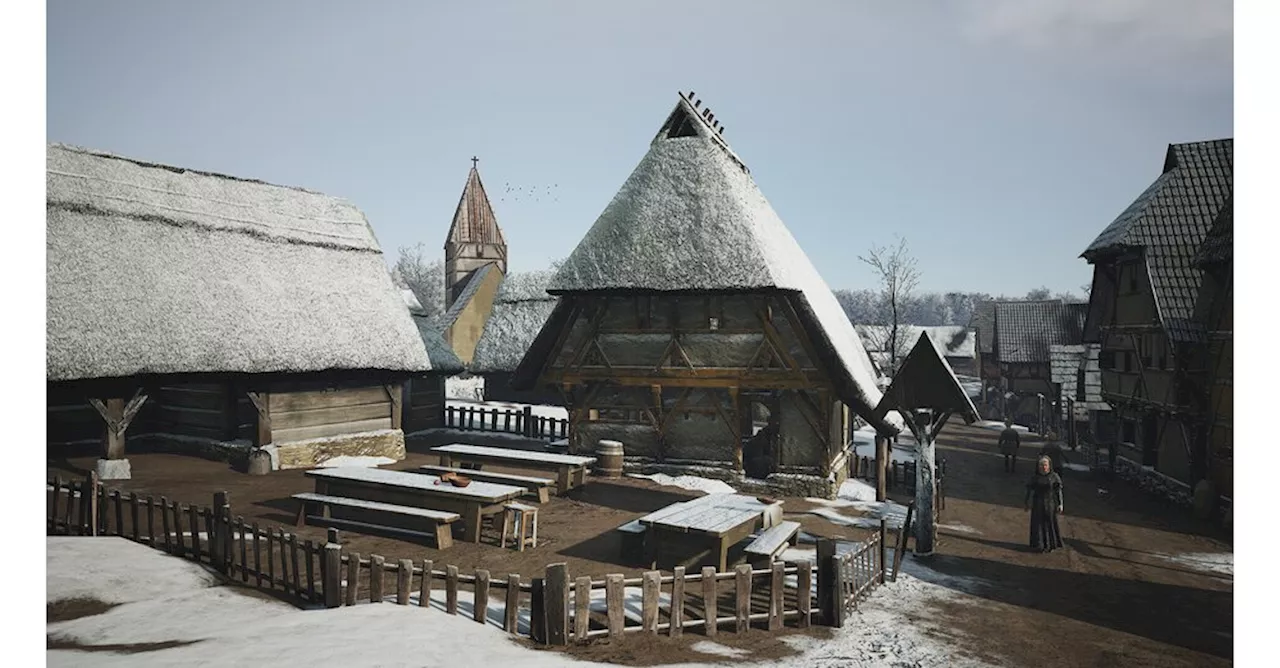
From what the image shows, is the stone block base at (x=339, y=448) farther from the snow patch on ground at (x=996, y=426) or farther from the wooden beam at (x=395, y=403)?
the snow patch on ground at (x=996, y=426)

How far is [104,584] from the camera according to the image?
21.6ft

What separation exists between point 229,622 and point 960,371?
155 feet

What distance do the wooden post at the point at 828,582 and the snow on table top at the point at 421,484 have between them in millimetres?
4695

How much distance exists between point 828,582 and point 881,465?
6744 mm

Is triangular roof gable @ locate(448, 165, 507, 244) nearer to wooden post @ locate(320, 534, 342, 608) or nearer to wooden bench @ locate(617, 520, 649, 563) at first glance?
wooden bench @ locate(617, 520, 649, 563)

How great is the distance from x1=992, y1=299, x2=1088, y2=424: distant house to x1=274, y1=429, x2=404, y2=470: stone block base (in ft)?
87.1

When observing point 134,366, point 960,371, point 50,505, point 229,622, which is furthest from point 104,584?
point 960,371

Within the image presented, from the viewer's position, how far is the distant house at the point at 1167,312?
10523 mm

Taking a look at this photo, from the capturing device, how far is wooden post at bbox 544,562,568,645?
19.1 ft

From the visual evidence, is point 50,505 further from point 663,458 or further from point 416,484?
point 663,458

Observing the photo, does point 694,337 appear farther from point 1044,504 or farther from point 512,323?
point 512,323

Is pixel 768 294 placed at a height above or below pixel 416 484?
above


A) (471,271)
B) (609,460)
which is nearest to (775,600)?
(609,460)

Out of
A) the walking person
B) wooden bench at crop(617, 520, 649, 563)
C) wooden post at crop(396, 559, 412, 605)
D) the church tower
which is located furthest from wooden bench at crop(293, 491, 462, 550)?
the church tower
